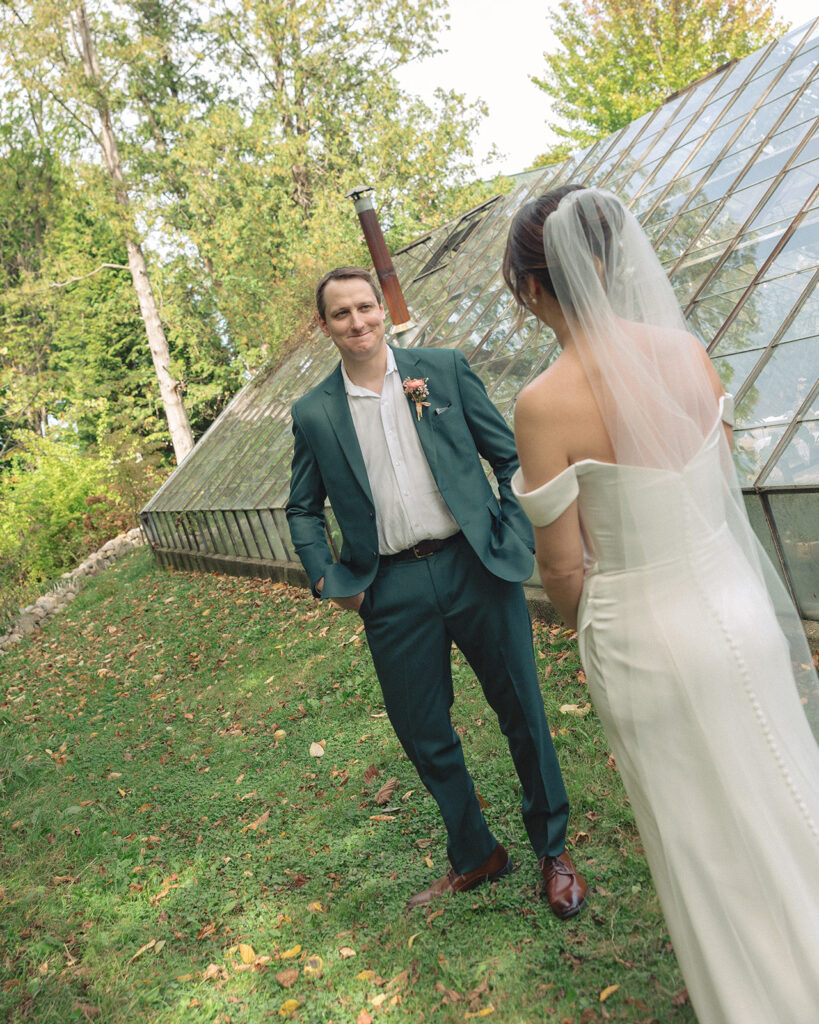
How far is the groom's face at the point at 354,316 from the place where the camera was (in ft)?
10.7

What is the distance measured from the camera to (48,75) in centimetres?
2109

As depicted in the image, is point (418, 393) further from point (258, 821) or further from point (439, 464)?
point (258, 821)

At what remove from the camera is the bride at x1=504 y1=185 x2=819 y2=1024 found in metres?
2.18

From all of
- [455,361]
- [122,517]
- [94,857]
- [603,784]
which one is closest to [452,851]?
[603,784]

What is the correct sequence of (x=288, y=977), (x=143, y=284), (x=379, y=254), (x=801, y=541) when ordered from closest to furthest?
(x=288, y=977) < (x=801, y=541) < (x=379, y=254) < (x=143, y=284)

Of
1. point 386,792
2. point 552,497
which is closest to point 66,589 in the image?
point 386,792

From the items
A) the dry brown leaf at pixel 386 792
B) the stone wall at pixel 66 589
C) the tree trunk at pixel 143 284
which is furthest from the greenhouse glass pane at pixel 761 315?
the tree trunk at pixel 143 284

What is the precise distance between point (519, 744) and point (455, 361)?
152 cm

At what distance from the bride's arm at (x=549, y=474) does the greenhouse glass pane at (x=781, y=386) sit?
3.27m

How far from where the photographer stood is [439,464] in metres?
3.29

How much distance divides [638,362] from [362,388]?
1.43 metres

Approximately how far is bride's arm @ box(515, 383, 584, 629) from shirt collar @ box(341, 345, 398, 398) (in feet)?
4.01

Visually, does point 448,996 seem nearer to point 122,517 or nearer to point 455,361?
point 455,361

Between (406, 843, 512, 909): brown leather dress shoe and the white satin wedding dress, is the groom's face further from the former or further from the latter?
(406, 843, 512, 909): brown leather dress shoe
